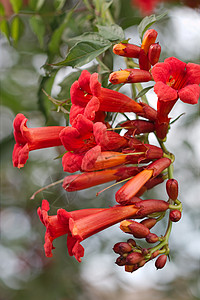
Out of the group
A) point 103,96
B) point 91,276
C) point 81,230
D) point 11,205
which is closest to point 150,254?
point 81,230

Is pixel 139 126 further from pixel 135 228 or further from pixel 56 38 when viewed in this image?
pixel 56 38

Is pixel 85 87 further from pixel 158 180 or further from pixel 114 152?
pixel 158 180

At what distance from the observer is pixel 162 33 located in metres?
3.21

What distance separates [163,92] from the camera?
40.7 inches

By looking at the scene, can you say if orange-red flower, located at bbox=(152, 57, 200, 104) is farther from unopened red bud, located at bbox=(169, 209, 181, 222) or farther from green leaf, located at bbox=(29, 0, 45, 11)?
green leaf, located at bbox=(29, 0, 45, 11)

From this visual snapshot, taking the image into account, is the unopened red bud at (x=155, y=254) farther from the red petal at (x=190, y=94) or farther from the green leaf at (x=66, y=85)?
the green leaf at (x=66, y=85)

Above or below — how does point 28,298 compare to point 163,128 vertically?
below

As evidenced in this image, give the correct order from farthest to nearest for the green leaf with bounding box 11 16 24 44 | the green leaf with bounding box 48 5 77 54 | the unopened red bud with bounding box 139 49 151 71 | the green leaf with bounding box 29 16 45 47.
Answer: the green leaf with bounding box 11 16 24 44, the green leaf with bounding box 29 16 45 47, the green leaf with bounding box 48 5 77 54, the unopened red bud with bounding box 139 49 151 71

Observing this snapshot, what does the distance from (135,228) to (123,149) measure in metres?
0.26

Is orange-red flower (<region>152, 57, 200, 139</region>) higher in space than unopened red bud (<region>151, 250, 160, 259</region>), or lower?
higher

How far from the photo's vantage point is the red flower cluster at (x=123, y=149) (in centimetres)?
108

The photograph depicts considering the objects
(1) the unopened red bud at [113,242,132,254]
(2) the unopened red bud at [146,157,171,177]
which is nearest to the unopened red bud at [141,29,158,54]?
(2) the unopened red bud at [146,157,171,177]

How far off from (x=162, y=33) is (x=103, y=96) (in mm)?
2254

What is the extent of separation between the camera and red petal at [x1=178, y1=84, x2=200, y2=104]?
1.04 meters
